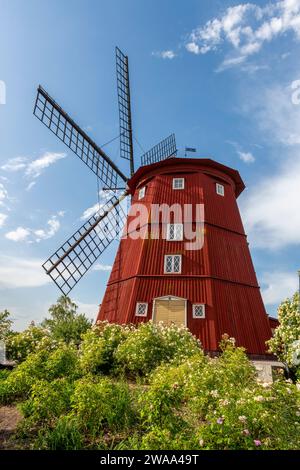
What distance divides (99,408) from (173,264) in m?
12.7

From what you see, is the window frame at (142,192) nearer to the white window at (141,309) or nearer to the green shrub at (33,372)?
the white window at (141,309)

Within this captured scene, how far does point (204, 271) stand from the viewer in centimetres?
1778

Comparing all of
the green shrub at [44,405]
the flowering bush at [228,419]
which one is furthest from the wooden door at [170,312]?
the green shrub at [44,405]

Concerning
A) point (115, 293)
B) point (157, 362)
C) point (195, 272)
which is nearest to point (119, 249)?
point (115, 293)

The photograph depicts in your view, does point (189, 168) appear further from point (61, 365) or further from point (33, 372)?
point (33, 372)

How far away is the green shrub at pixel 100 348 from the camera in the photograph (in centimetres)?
1102

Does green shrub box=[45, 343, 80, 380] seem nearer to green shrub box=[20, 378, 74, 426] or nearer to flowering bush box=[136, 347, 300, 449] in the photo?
green shrub box=[20, 378, 74, 426]

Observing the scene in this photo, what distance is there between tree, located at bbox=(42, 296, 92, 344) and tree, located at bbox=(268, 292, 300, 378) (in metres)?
18.3

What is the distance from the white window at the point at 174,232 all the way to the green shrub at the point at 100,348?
7.70 meters

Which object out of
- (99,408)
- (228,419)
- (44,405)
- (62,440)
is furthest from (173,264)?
(228,419)

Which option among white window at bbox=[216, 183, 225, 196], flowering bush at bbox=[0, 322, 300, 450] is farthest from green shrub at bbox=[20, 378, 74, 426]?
white window at bbox=[216, 183, 225, 196]

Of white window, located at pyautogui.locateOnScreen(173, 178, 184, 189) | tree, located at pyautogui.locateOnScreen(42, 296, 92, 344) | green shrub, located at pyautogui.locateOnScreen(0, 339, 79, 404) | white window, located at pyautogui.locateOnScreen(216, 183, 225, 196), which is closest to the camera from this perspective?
green shrub, located at pyautogui.locateOnScreen(0, 339, 79, 404)

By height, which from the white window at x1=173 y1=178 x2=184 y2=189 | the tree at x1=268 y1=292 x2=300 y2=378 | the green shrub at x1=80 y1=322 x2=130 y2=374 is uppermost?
the white window at x1=173 y1=178 x2=184 y2=189

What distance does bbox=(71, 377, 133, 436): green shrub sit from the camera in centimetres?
614
